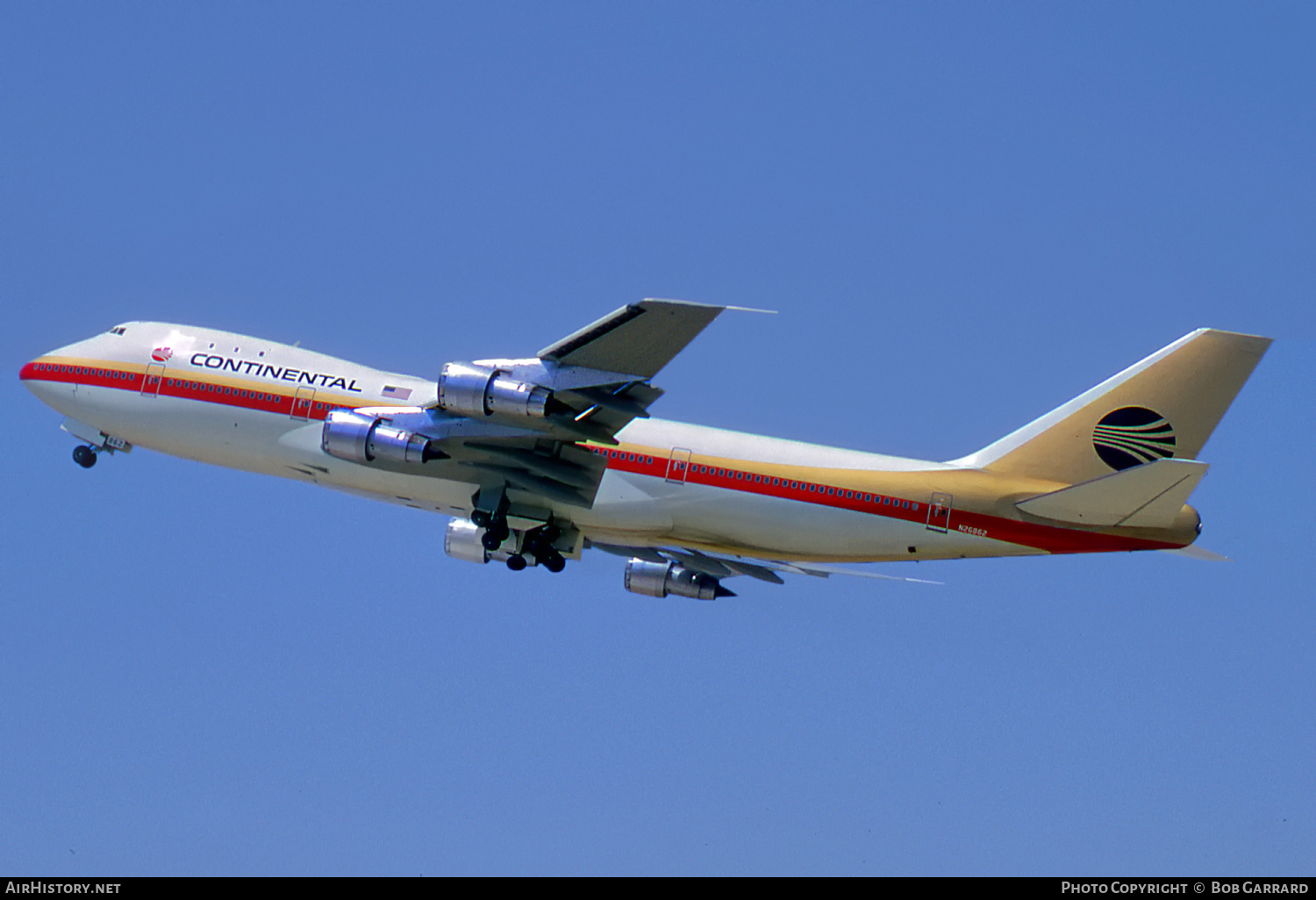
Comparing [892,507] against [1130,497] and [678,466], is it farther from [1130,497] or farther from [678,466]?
[1130,497]

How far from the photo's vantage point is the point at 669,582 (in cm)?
4325

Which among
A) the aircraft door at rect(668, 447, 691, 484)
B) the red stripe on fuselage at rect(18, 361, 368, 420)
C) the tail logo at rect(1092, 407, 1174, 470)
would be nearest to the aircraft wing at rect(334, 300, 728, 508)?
the aircraft door at rect(668, 447, 691, 484)

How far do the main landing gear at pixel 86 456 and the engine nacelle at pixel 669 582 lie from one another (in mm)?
15248

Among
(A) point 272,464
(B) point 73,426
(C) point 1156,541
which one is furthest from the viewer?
(B) point 73,426

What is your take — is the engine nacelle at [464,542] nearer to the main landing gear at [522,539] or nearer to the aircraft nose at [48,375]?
the main landing gear at [522,539]

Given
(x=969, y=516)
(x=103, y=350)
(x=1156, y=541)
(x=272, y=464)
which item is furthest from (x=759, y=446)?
(x=103, y=350)

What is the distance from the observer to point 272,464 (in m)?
38.1

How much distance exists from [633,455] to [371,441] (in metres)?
6.33

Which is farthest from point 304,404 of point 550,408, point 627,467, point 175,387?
point 627,467

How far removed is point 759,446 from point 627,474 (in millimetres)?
3322

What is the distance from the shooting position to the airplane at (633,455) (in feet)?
107

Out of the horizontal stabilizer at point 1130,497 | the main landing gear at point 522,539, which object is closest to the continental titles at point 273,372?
the main landing gear at point 522,539

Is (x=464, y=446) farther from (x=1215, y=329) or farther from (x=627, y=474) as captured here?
(x=1215, y=329)

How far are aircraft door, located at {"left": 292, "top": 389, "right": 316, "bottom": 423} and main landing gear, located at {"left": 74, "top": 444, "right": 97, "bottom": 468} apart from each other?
286 inches
